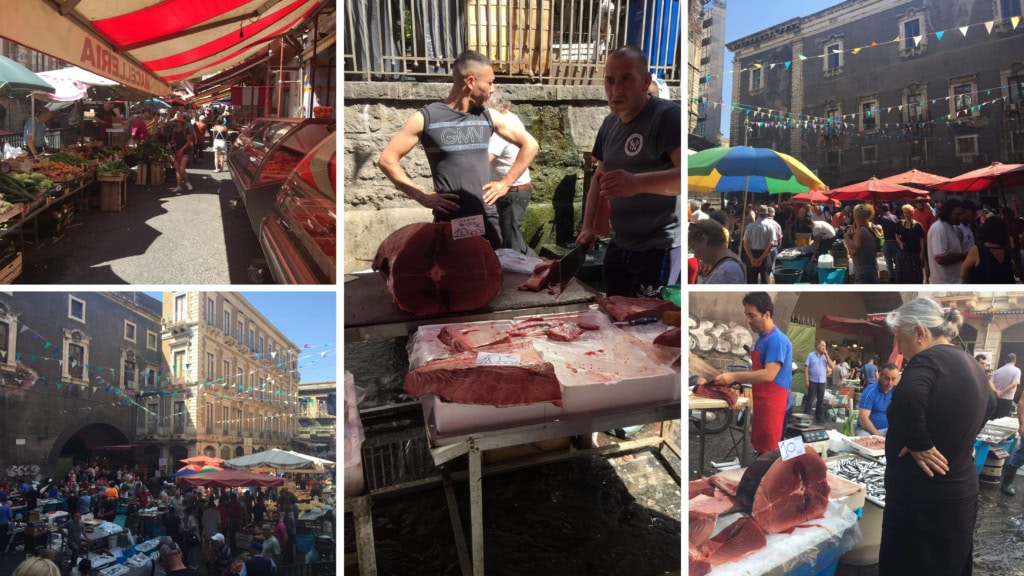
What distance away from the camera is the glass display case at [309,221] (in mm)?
1659

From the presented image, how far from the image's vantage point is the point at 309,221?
1681 millimetres

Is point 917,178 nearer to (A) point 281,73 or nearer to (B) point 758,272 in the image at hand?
(B) point 758,272

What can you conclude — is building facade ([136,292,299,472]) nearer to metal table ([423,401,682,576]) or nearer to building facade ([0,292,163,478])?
building facade ([0,292,163,478])

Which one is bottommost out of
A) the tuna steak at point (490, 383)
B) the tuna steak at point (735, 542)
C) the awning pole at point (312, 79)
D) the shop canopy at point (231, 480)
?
the tuna steak at point (735, 542)

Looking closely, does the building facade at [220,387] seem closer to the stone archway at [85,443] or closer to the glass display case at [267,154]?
the stone archway at [85,443]

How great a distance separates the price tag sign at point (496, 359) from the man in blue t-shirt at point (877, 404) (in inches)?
43.8

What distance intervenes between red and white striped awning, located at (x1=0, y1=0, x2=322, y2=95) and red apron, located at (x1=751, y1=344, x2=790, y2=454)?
5.61 feet

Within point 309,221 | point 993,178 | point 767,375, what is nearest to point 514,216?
point 309,221

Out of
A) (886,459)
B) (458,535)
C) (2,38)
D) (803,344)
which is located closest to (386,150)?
(2,38)

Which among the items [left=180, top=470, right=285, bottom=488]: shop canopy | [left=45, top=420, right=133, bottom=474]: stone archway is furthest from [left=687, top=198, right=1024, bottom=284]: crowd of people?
[left=45, top=420, right=133, bottom=474]: stone archway

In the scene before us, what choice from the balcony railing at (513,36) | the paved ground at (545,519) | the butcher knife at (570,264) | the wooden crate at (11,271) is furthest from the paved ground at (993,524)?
the wooden crate at (11,271)

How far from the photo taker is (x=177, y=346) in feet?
5.60

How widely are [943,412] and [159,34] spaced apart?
255 cm

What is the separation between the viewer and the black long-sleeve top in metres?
1.87
